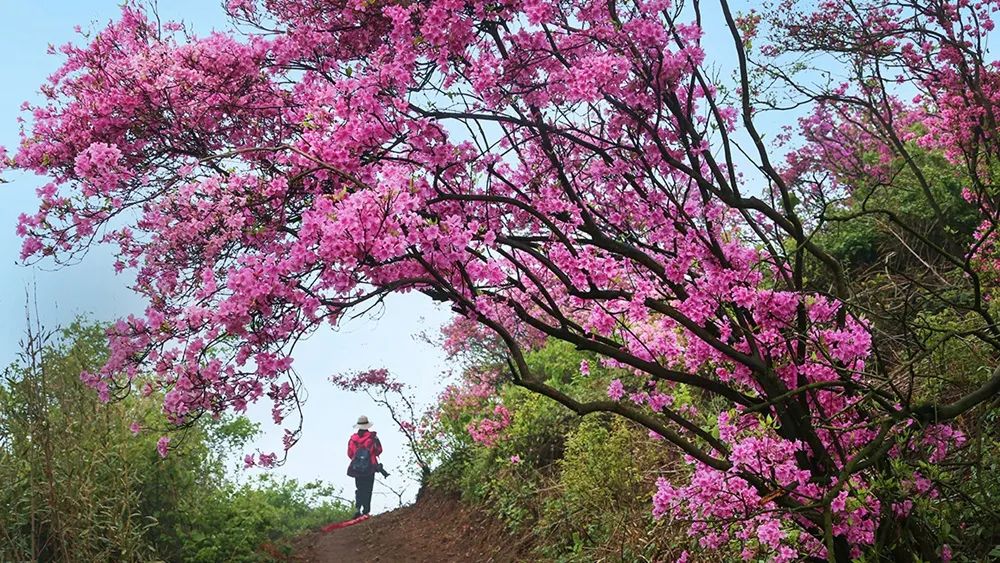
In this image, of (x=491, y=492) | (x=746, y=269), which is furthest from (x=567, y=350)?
(x=746, y=269)

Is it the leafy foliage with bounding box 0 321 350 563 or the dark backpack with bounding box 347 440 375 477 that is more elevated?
the dark backpack with bounding box 347 440 375 477

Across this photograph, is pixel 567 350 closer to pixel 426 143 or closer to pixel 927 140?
pixel 927 140

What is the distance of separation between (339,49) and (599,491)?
3644 millimetres

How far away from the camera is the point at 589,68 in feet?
14.6

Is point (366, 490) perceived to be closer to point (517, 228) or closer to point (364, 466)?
point (364, 466)

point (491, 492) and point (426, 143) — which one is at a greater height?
point (426, 143)

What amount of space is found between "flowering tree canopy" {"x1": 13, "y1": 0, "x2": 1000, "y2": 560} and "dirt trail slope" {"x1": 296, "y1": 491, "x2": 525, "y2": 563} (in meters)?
3.60

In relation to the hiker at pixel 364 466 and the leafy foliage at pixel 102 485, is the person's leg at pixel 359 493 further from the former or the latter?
the leafy foliage at pixel 102 485

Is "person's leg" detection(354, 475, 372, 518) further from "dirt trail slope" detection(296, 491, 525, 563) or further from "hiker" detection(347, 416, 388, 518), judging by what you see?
"dirt trail slope" detection(296, 491, 525, 563)

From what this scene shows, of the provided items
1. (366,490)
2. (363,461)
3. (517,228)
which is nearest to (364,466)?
(363,461)

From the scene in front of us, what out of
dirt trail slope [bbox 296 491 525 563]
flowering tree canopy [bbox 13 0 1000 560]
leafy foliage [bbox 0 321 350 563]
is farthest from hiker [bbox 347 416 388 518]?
flowering tree canopy [bbox 13 0 1000 560]

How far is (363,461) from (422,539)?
390 cm

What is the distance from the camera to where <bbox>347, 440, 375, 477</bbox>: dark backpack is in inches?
550

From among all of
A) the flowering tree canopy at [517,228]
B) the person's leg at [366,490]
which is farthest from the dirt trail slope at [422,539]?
the flowering tree canopy at [517,228]
